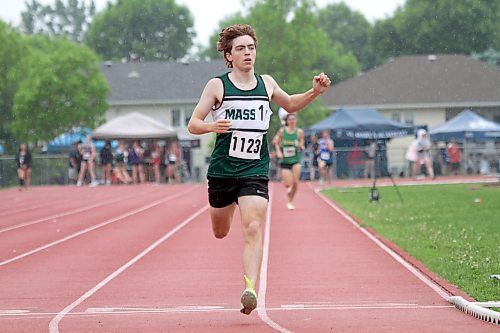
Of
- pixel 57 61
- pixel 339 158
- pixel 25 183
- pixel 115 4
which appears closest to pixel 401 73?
pixel 57 61

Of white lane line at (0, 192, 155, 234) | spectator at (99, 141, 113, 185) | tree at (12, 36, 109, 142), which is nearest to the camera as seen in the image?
white lane line at (0, 192, 155, 234)

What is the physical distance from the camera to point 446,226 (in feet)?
56.5

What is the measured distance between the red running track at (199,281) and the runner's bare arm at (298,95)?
1541 mm

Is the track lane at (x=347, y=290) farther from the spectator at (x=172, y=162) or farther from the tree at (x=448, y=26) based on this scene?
the tree at (x=448, y=26)

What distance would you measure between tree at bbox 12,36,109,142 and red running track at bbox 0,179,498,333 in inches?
1542

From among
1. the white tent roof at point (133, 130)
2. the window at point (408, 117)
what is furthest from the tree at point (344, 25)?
the white tent roof at point (133, 130)

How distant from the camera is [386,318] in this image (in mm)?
8281

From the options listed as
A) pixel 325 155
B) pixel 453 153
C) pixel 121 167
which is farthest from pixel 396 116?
pixel 325 155

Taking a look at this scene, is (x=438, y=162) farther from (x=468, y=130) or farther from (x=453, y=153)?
(x=468, y=130)

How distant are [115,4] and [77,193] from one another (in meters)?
73.6

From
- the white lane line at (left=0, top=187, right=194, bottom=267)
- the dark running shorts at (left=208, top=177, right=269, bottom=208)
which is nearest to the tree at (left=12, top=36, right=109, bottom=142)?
the white lane line at (left=0, top=187, right=194, bottom=267)

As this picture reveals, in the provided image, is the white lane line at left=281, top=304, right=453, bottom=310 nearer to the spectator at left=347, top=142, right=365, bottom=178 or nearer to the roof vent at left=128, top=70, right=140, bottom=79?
the spectator at left=347, top=142, right=365, bottom=178

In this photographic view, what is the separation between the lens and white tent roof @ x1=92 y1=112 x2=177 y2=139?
4697 cm

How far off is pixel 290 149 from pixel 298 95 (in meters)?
12.2
